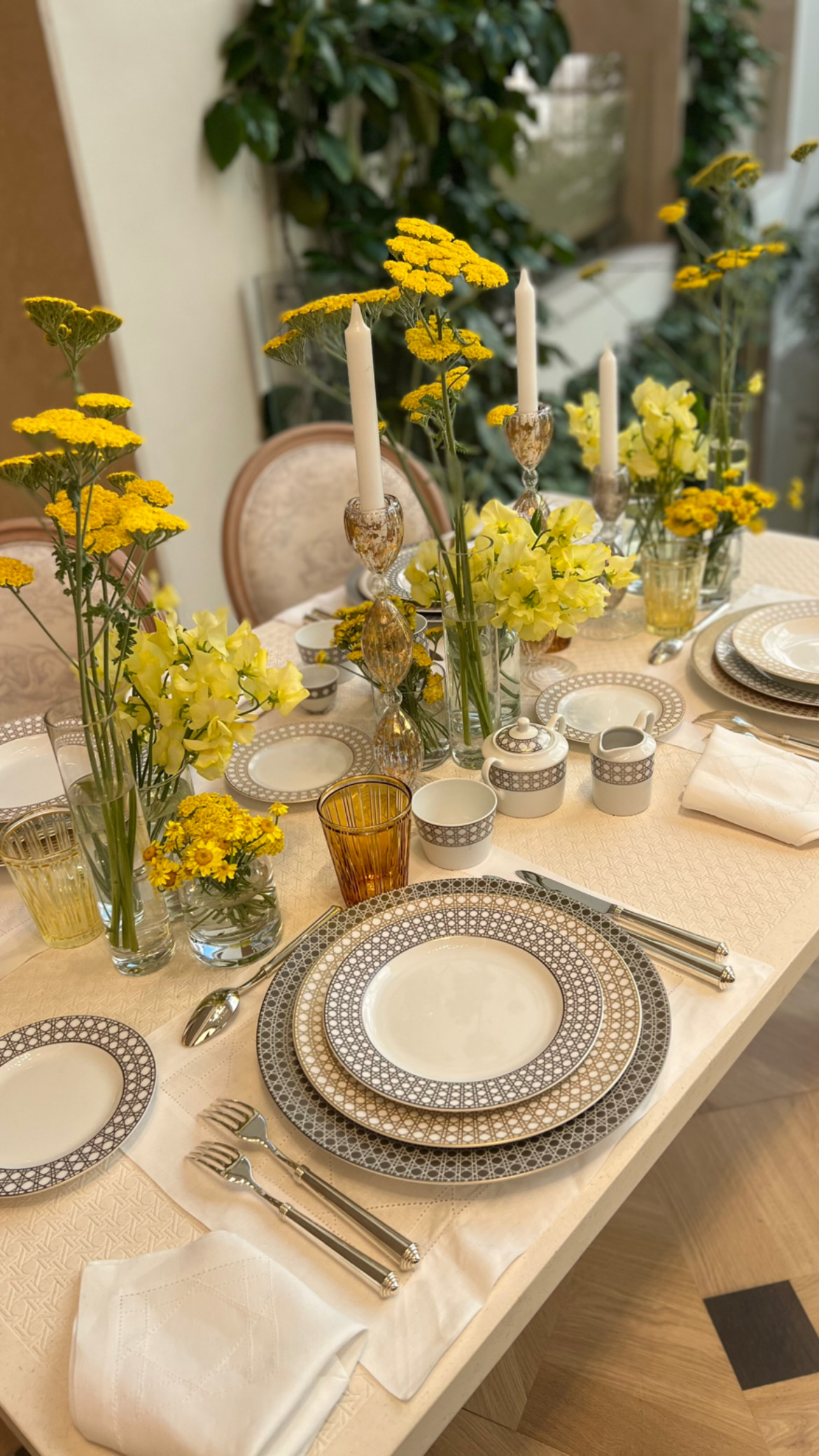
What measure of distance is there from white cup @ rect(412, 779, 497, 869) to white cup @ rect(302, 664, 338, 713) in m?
0.29

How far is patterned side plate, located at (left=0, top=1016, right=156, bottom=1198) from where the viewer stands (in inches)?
30.8

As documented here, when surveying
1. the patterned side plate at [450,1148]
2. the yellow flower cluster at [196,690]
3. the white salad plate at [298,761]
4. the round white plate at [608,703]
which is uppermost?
the yellow flower cluster at [196,690]

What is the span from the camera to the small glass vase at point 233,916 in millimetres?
938

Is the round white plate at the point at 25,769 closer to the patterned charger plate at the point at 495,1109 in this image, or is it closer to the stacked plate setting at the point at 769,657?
the patterned charger plate at the point at 495,1109

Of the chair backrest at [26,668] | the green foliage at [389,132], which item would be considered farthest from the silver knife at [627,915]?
the green foliage at [389,132]

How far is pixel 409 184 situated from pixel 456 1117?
3131 mm

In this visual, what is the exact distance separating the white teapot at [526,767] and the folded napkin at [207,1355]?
539mm

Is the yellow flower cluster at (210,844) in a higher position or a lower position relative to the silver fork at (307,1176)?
higher

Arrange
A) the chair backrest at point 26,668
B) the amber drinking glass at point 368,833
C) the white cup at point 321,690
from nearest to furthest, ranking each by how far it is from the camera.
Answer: the amber drinking glass at point 368,833
the white cup at point 321,690
the chair backrest at point 26,668

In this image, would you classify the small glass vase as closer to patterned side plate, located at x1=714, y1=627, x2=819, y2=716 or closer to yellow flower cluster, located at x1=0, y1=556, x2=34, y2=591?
yellow flower cluster, located at x1=0, y1=556, x2=34, y2=591

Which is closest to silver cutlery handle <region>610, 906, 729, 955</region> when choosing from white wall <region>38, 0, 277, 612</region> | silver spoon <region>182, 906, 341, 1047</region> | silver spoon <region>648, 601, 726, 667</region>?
silver spoon <region>182, 906, 341, 1047</region>

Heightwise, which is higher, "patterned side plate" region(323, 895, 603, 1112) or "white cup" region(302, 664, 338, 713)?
"white cup" region(302, 664, 338, 713)

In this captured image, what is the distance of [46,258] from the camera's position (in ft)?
8.21

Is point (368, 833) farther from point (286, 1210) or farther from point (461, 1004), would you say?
point (286, 1210)
